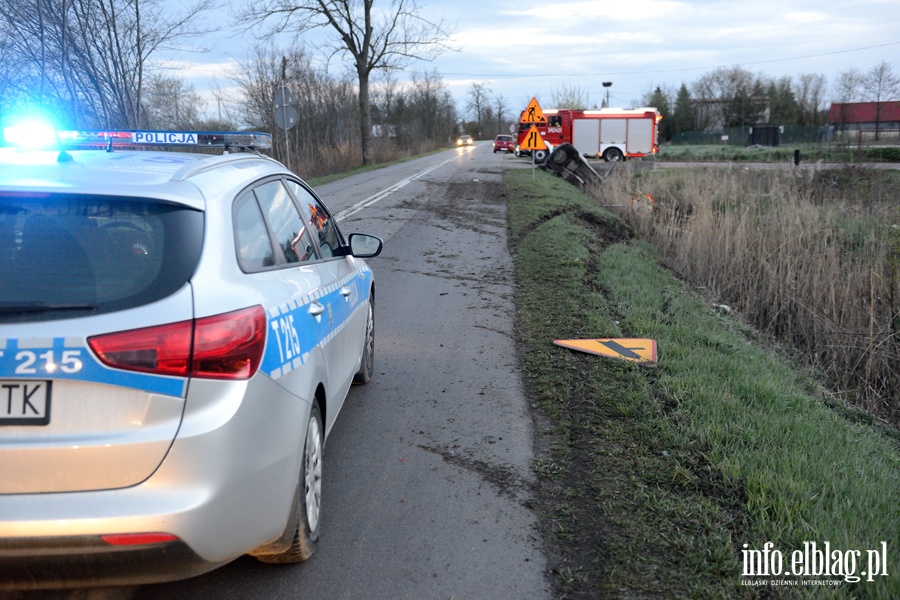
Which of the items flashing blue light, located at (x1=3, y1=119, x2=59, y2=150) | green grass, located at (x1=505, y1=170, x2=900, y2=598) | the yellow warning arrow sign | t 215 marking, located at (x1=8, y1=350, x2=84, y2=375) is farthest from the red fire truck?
t 215 marking, located at (x1=8, y1=350, x2=84, y2=375)

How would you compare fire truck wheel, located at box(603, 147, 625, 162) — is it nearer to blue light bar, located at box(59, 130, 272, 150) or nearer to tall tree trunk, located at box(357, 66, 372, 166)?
tall tree trunk, located at box(357, 66, 372, 166)

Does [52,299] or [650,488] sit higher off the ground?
[52,299]

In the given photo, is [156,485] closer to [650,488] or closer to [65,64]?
[650,488]

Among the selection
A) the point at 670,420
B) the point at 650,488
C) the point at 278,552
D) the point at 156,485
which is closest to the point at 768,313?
the point at 670,420

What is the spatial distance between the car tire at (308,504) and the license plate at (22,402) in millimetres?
1056

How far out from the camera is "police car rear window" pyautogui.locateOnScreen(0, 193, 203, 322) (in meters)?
2.55

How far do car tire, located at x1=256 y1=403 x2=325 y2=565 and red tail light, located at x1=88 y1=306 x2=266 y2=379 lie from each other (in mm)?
683

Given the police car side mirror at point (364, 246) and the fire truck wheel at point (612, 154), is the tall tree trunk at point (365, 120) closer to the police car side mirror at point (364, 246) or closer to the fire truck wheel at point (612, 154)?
the fire truck wheel at point (612, 154)

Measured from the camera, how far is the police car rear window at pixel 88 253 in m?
2.55

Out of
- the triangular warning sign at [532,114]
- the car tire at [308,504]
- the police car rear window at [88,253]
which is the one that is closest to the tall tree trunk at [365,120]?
the triangular warning sign at [532,114]

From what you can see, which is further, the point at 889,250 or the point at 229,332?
the point at 889,250

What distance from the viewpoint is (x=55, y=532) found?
241 cm

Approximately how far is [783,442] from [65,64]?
39.9 feet

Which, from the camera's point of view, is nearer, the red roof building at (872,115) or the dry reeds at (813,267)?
the dry reeds at (813,267)
